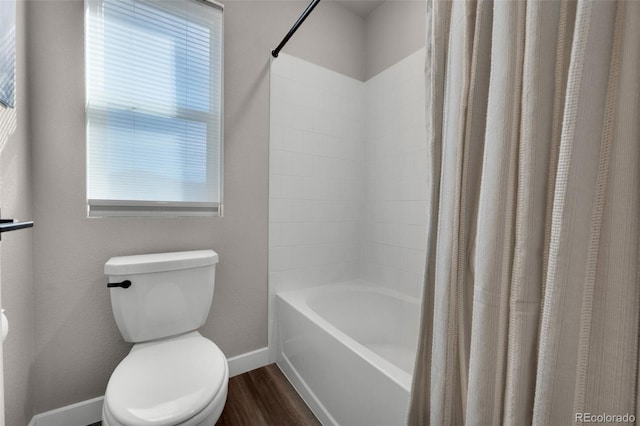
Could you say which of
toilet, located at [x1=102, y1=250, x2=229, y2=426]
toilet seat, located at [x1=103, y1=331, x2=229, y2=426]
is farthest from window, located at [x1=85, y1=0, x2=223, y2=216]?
toilet seat, located at [x1=103, y1=331, x2=229, y2=426]

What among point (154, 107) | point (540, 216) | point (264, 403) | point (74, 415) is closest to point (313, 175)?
point (154, 107)

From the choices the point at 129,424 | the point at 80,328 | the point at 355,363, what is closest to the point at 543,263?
the point at 355,363

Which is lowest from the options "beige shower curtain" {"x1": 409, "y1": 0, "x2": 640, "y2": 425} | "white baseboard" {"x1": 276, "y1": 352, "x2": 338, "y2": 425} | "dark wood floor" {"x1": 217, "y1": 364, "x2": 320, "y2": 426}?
"dark wood floor" {"x1": 217, "y1": 364, "x2": 320, "y2": 426}

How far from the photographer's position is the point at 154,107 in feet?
4.75

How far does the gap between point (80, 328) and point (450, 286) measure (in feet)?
5.40

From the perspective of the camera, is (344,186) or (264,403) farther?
(344,186)

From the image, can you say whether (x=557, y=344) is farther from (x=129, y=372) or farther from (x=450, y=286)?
(x=129, y=372)

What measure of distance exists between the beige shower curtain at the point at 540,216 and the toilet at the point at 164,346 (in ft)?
2.54

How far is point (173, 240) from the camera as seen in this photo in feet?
4.94

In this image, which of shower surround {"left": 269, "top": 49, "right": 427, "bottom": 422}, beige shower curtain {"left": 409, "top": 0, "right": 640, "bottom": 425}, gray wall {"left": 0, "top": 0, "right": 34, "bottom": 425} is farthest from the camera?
shower surround {"left": 269, "top": 49, "right": 427, "bottom": 422}

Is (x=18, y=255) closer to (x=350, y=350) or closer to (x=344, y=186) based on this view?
(x=350, y=350)

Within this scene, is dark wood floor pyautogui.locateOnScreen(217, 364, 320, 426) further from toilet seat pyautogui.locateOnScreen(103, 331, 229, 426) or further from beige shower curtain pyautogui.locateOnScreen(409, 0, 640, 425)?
beige shower curtain pyautogui.locateOnScreen(409, 0, 640, 425)

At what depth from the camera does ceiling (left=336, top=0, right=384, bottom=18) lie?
6.76ft

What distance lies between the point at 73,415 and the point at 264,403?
0.90 metres
